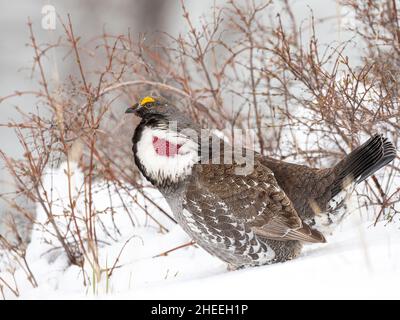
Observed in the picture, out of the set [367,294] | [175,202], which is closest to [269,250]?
[175,202]

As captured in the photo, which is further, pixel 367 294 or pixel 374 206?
pixel 374 206

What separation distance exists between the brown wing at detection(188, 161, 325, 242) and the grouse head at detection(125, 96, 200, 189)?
11cm

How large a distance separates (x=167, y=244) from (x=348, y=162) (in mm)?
1649

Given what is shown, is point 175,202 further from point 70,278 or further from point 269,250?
point 70,278

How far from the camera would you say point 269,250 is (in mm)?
4031

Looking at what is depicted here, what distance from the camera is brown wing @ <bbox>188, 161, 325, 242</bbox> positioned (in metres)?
3.97

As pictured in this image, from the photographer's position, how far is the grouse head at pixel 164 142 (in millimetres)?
4043

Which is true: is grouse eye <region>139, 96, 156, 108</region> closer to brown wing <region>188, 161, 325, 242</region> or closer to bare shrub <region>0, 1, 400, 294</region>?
bare shrub <region>0, 1, 400, 294</region>

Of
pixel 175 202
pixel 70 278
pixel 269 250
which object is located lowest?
pixel 70 278

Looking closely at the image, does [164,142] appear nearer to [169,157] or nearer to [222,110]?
[169,157]

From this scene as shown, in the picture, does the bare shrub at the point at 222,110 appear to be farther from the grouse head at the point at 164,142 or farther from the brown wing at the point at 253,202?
the brown wing at the point at 253,202

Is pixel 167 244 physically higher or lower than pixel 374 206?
lower
